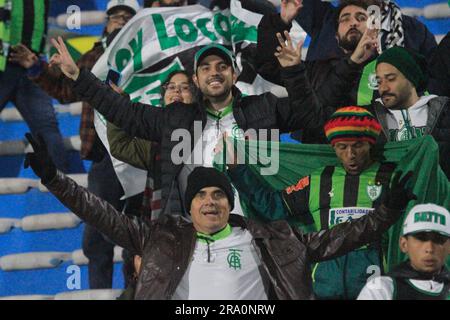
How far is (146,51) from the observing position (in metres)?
9.18

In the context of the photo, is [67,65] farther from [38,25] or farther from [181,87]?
[38,25]

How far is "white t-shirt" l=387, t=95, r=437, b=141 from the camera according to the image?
8281mm

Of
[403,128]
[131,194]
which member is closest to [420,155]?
[403,128]

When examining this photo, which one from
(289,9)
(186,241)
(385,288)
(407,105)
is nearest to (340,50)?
(289,9)

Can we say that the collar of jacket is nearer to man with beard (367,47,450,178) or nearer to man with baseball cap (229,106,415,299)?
man with baseball cap (229,106,415,299)

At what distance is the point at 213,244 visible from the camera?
793cm

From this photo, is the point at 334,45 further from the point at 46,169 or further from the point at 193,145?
the point at 46,169

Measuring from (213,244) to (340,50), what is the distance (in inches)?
59.6

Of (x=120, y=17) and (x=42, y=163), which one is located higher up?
(x=120, y=17)

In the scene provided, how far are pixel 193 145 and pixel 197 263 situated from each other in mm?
736

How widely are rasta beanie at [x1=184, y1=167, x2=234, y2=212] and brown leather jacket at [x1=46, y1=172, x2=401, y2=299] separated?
0.41ft

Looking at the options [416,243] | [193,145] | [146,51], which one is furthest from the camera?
[146,51]

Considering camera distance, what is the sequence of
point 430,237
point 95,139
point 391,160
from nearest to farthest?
1. point 430,237
2. point 391,160
3. point 95,139

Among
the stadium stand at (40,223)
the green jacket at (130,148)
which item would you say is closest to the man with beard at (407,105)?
the stadium stand at (40,223)
